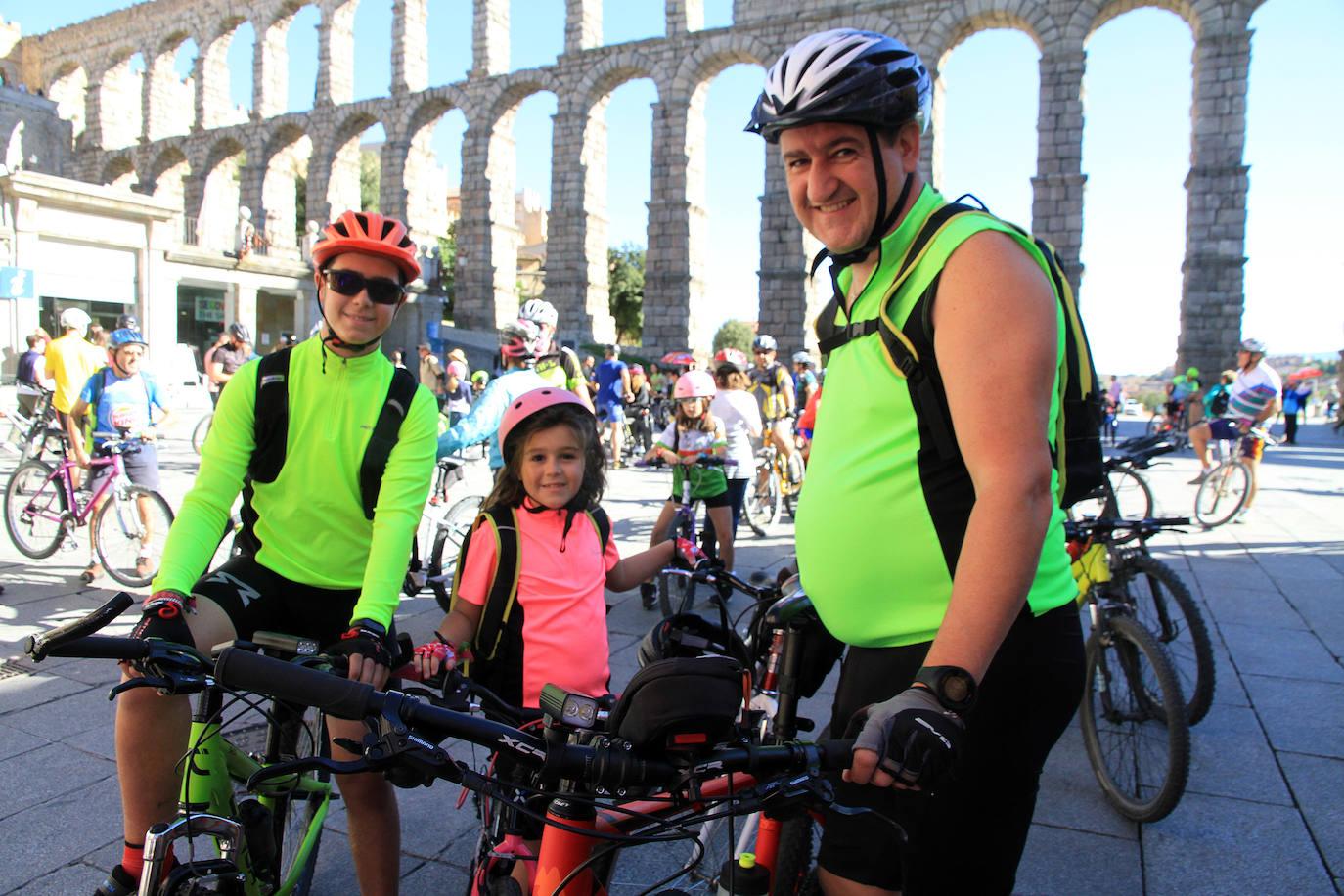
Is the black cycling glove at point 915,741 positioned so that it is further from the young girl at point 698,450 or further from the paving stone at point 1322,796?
the young girl at point 698,450

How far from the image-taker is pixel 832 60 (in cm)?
151

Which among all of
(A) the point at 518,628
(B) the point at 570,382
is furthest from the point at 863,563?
(B) the point at 570,382

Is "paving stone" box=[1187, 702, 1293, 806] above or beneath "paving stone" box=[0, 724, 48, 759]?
above

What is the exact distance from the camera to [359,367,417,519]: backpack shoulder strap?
2.37 m

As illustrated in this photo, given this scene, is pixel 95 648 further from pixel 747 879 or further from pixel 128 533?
pixel 128 533

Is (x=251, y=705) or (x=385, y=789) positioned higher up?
(x=251, y=705)

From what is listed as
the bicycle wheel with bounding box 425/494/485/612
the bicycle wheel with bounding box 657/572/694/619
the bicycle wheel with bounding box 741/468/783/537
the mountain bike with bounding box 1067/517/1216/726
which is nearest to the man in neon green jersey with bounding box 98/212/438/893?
the mountain bike with bounding box 1067/517/1216/726

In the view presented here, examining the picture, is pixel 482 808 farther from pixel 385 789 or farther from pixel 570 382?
pixel 570 382

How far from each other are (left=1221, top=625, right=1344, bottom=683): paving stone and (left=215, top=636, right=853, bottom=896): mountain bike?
4.64m

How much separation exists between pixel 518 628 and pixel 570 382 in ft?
14.3

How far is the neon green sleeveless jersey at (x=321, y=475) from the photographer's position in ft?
7.57

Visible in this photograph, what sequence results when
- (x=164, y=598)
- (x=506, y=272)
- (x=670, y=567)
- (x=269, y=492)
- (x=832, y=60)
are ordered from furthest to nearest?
(x=506, y=272) < (x=670, y=567) < (x=269, y=492) < (x=164, y=598) < (x=832, y=60)

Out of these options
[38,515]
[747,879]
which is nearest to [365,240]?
[747,879]

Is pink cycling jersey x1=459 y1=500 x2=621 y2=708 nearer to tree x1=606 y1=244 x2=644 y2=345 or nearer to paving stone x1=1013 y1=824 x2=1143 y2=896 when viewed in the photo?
paving stone x1=1013 y1=824 x2=1143 y2=896
